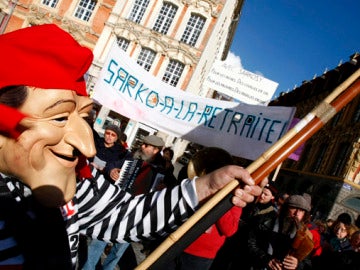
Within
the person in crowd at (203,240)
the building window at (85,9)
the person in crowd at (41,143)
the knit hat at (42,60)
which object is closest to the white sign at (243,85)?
the person in crowd at (203,240)

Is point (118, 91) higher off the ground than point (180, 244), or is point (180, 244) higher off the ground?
point (118, 91)

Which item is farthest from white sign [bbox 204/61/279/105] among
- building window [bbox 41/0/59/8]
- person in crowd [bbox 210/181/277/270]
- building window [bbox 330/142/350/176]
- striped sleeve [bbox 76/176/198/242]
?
building window [bbox 41/0/59/8]

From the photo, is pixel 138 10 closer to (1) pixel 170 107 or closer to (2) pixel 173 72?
(2) pixel 173 72

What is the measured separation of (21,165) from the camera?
0.98 metres

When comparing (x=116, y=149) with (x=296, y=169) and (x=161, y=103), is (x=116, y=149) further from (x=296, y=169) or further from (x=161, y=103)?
(x=296, y=169)

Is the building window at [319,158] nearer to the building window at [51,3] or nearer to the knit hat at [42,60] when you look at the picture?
the building window at [51,3]

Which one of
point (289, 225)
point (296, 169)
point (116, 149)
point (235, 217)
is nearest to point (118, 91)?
point (116, 149)

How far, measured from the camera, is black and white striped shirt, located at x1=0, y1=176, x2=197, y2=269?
111 centimetres

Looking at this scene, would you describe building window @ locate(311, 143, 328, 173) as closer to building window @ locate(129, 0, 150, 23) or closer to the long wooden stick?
building window @ locate(129, 0, 150, 23)

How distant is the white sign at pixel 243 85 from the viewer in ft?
21.5

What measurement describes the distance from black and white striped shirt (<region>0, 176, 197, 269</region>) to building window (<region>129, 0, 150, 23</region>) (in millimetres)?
19523

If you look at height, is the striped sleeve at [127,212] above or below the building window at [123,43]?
below

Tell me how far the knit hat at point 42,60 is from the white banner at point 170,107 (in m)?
3.13

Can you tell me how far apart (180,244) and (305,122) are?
691 mm
